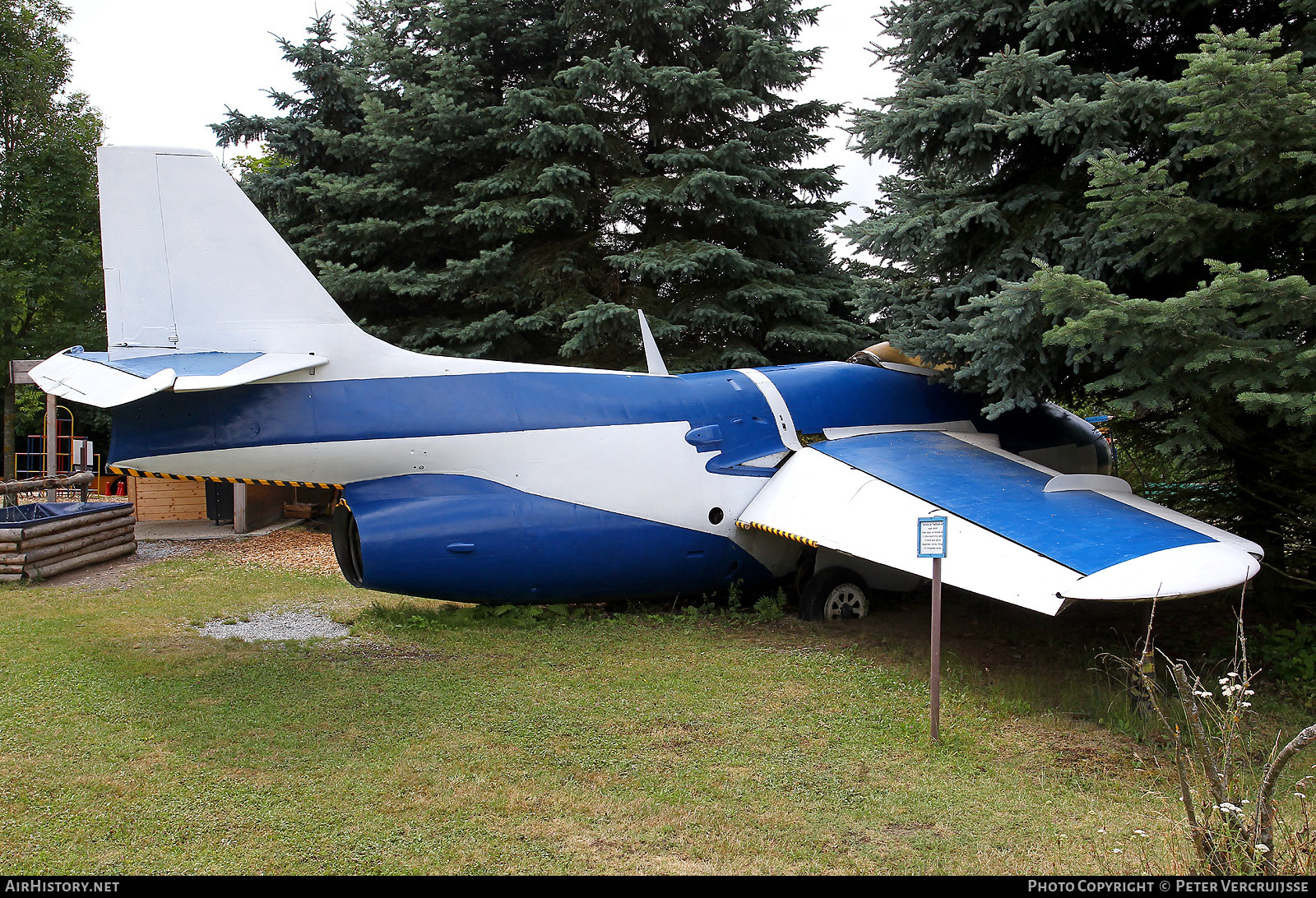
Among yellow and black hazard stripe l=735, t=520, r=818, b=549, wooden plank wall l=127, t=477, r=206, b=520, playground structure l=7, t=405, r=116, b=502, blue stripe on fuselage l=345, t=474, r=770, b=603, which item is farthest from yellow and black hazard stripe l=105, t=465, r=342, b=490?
playground structure l=7, t=405, r=116, b=502

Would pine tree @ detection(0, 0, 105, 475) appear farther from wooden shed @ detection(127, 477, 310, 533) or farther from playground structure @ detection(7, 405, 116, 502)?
wooden shed @ detection(127, 477, 310, 533)

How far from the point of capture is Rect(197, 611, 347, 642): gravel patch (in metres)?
8.32

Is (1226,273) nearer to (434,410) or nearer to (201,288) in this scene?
(434,410)

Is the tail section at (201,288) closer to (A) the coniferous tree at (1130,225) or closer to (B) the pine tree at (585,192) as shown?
(A) the coniferous tree at (1130,225)

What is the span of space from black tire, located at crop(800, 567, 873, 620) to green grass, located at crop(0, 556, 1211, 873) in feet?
1.91

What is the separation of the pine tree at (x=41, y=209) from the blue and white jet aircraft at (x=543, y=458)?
14.1 metres

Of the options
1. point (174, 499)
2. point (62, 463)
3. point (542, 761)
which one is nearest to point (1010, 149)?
point (542, 761)

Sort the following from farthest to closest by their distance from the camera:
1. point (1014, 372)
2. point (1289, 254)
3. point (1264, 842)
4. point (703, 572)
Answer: point (703, 572)
point (1014, 372)
point (1289, 254)
point (1264, 842)

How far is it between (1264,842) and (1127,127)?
6.09 meters

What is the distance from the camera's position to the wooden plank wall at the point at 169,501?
1816 cm

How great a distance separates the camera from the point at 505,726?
5832mm

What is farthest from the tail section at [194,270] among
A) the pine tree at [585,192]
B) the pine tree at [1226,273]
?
the pine tree at [585,192]

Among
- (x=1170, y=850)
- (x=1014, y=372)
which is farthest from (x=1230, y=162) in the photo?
(x=1170, y=850)

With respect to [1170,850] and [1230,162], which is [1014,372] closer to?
[1230,162]
